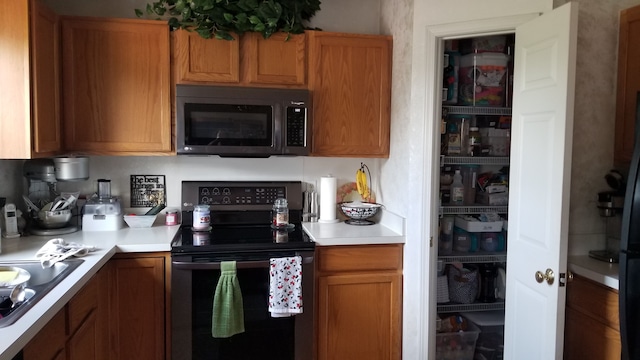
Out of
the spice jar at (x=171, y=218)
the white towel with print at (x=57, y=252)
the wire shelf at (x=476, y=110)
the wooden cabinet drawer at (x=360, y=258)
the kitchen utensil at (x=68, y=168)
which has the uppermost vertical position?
the wire shelf at (x=476, y=110)

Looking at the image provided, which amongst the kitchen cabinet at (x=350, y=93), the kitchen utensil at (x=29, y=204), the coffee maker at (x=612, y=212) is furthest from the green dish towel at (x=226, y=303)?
the coffee maker at (x=612, y=212)

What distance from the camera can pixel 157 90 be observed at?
2438mm

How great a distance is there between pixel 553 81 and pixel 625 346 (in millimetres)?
1006

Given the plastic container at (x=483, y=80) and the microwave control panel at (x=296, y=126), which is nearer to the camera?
the microwave control panel at (x=296, y=126)

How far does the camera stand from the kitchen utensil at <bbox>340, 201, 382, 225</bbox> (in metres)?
2.71

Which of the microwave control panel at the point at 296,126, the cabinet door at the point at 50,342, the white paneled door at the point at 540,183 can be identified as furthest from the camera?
the microwave control panel at the point at 296,126

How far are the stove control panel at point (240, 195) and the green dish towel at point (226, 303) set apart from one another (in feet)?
2.12

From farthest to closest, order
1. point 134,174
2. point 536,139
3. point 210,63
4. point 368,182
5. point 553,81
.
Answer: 1. point 368,182
2. point 134,174
3. point 210,63
4. point 536,139
5. point 553,81

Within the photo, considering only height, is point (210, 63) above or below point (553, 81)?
above

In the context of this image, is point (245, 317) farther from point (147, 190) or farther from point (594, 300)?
point (594, 300)

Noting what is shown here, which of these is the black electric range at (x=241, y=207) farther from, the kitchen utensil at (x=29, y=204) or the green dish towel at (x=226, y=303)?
the kitchen utensil at (x=29, y=204)

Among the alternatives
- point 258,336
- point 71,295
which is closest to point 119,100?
point 71,295

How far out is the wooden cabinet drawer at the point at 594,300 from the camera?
1797 mm

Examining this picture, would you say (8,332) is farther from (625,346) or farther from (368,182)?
(368,182)
